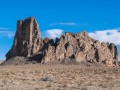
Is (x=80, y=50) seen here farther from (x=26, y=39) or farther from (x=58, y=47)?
(x=26, y=39)

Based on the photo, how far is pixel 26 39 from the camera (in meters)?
141

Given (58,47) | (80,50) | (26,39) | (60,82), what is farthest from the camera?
(26,39)

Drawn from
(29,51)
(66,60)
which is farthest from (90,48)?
(29,51)

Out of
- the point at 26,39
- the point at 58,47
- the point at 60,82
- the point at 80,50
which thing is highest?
the point at 26,39

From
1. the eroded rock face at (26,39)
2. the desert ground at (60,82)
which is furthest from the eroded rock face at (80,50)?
the desert ground at (60,82)

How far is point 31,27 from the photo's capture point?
140875 millimetres

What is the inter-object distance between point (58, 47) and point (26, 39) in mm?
13905

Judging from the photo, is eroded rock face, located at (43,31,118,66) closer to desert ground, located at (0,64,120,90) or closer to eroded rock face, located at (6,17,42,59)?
eroded rock face, located at (6,17,42,59)

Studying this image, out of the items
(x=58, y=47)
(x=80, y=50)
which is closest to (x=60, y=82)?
(x=58, y=47)

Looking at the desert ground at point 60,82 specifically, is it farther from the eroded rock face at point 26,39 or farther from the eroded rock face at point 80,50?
the eroded rock face at point 26,39

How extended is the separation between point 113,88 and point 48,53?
325ft

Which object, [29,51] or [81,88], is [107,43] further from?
[81,88]

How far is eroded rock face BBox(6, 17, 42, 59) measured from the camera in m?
137

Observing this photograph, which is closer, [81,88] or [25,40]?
[81,88]
